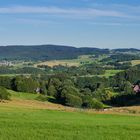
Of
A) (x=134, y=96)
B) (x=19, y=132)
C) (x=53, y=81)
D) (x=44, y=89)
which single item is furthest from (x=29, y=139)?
(x=53, y=81)

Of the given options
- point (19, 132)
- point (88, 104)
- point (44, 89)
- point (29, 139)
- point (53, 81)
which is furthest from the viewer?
point (53, 81)

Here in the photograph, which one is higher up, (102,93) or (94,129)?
(94,129)

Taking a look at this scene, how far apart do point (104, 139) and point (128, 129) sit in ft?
17.7

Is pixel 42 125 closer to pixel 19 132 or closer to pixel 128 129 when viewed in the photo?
pixel 19 132

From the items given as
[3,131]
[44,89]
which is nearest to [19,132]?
[3,131]

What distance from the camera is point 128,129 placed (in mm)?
31656

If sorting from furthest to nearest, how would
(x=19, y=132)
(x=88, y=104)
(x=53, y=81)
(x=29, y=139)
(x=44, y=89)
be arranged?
1. (x=53, y=81)
2. (x=44, y=89)
3. (x=88, y=104)
4. (x=19, y=132)
5. (x=29, y=139)

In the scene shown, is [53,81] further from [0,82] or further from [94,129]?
[94,129]

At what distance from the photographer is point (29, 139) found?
25.7 meters

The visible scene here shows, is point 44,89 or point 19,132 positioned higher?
point 19,132

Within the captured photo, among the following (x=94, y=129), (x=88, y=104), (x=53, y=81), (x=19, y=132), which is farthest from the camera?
(x=53, y=81)

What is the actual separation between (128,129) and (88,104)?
72198 mm

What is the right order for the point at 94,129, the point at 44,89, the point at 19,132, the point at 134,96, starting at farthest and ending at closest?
1. the point at 44,89
2. the point at 134,96
3. the point at 94,129
4. the point at 19,132

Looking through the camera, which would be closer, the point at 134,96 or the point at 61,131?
the point at 61,131
